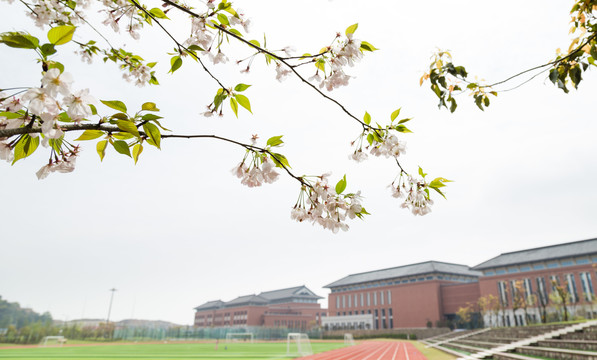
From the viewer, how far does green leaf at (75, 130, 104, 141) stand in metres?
1.18

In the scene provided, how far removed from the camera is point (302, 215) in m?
1.85

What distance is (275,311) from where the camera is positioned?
68750mm

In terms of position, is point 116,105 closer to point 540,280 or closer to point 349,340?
point 349,340

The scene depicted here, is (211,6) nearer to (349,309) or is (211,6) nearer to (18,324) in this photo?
(18,324)

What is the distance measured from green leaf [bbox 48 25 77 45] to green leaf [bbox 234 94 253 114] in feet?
2.24

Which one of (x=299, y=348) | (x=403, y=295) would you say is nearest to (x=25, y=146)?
(x=299, y=348)

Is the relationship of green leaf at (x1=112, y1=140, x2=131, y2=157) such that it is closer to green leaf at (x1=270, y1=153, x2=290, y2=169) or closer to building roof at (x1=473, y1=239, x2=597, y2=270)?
green leaf at (x1=270, y1=153, x2=290, y2=169)

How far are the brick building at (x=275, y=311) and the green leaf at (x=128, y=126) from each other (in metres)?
68.8

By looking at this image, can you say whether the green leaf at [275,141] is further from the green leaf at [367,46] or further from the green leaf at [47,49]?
the green leaf at [47,49]

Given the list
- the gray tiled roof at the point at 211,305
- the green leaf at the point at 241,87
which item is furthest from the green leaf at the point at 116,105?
the gray tiled roof at the point at 211,305

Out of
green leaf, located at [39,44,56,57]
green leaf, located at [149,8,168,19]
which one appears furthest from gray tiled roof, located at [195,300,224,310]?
green leaf, located at [39,44,56,57]

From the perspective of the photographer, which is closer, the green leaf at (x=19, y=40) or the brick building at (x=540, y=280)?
the green leaf at (x=19, y=40)

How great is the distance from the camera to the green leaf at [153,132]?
1.18 metres

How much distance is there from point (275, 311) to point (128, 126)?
72808 millimetres
